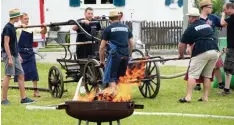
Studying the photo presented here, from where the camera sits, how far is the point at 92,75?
40.4ft

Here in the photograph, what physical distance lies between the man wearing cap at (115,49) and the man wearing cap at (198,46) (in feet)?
3.54

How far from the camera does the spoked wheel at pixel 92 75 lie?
12148mm

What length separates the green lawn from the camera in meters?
10.1

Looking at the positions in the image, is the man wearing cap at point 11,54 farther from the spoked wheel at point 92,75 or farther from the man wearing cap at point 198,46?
the man wearing cap at point 198,46

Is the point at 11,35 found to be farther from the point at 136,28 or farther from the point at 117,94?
the point at 136,28

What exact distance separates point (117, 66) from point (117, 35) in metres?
0.54

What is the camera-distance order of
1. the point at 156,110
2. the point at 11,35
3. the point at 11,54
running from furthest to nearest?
the point at 11,54
the point at 11,35
the point at 156,110

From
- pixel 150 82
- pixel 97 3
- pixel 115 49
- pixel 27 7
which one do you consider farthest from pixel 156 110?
pixel 97 3

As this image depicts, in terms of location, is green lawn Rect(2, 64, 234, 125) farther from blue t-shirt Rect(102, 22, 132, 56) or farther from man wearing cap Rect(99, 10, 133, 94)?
blue t-shirt Rect(102, 22, 132, 56)

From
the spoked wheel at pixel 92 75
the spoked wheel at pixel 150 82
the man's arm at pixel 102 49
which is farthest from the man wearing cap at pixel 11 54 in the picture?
the spoked wheel at pixel 150 82

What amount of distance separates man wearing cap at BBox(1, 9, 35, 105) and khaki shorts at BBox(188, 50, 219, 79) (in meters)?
3.10

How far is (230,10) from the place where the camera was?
1291cm

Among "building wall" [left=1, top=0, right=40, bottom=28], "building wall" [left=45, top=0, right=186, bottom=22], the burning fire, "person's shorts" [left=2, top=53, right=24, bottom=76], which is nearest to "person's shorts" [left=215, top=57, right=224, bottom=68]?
the burning fire

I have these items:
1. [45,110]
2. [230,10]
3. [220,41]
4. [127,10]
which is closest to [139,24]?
[127,10]
